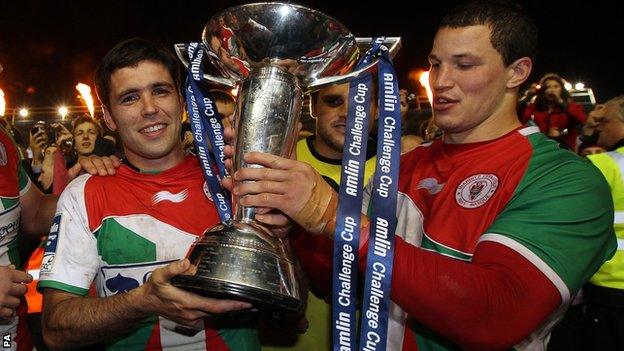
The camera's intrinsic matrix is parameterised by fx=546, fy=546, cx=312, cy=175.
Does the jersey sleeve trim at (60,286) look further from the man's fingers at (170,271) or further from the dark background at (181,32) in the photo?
the dark background at (181,32)

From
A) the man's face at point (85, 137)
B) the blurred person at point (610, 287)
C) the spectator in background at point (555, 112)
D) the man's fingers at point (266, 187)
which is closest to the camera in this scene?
the man's fingers at point (266, 187)

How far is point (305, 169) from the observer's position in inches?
56.7

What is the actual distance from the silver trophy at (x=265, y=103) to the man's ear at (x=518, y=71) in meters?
0.51

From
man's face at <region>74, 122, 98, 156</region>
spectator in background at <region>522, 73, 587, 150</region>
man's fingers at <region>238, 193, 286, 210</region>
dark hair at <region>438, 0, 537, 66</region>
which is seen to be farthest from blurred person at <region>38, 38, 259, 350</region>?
spectator in background at <region>522, 73, 587, 150</region>

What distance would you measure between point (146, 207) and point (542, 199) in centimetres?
150

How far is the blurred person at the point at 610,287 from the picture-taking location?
3.66 metres

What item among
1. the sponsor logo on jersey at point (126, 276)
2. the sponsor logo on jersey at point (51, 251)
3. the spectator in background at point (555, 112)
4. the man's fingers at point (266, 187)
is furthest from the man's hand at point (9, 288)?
the spectator in background at point (555, 112)

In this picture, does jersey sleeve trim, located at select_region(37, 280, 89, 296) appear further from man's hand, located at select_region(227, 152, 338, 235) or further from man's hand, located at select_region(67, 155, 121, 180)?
man's hand, located at select_region(227, 152, 338, 235)

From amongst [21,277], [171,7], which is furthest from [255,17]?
[171,7]

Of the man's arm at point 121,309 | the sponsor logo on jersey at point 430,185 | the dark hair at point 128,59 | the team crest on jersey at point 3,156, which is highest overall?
the dark hair at point 128,59

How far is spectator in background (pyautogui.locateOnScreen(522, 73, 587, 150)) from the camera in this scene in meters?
6.81

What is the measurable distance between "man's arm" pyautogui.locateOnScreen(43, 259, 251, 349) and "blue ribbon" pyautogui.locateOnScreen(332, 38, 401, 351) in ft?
0.95

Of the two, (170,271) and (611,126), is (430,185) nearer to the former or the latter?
(170,271)

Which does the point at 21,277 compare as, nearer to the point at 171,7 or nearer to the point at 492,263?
the point at 492,263
